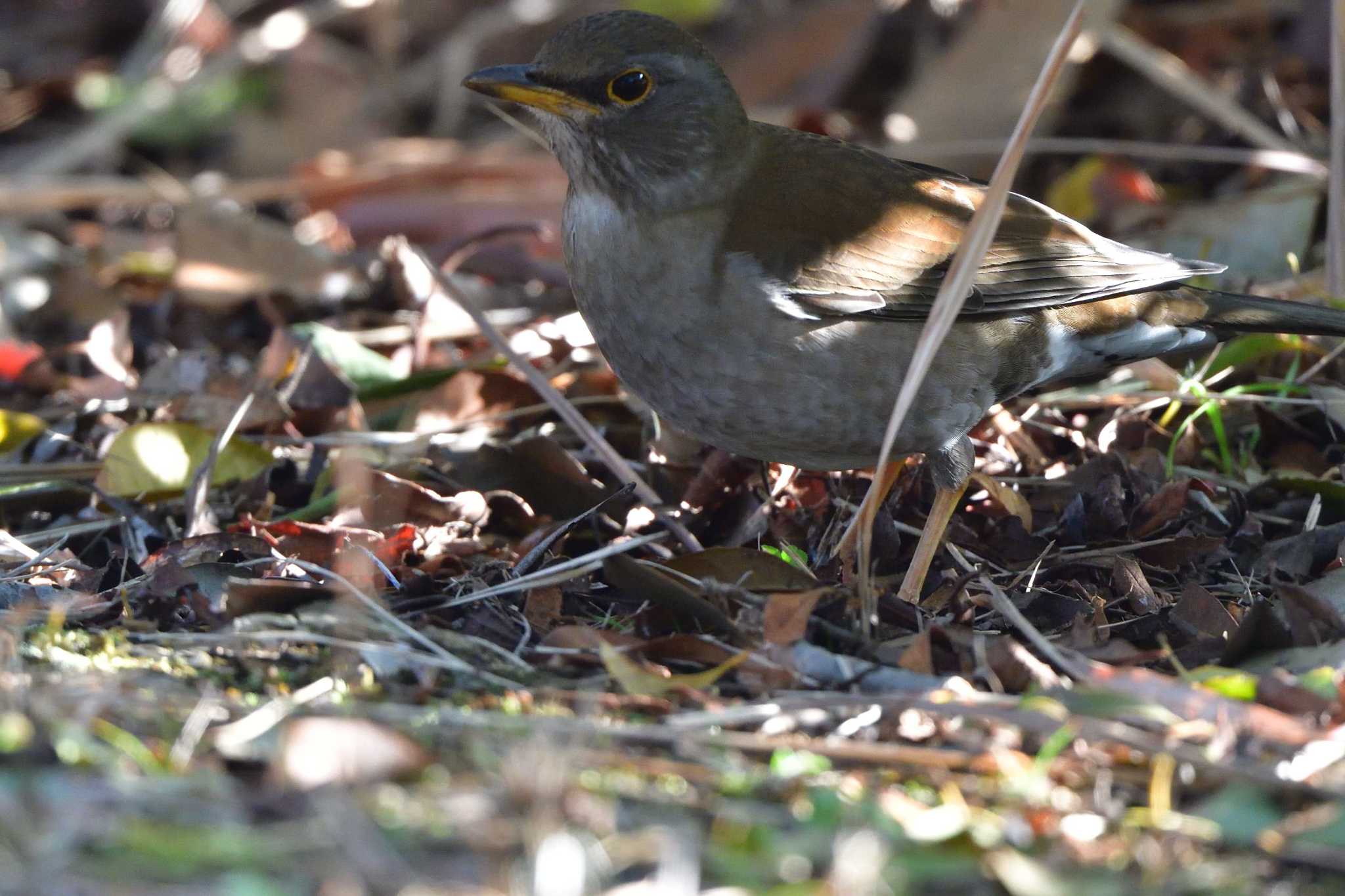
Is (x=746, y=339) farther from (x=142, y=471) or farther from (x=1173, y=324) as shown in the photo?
(x=142, y=471)

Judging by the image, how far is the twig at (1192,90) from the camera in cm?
667

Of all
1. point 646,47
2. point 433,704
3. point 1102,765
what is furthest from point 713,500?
point 1102,765

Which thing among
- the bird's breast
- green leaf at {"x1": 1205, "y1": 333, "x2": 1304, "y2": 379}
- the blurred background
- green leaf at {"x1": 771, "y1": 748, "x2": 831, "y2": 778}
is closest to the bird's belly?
the bird's breast

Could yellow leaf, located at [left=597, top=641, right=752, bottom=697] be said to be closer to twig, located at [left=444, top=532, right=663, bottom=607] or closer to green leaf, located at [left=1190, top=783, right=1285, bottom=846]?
twig, located at [left=444, top=532, right=663, bottom=607]

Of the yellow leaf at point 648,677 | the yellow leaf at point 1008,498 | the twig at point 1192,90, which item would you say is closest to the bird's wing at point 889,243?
the yellow leaf at point 1008,498

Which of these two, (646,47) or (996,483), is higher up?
(646,47)

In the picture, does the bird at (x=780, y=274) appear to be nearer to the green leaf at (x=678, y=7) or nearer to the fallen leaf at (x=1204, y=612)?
the fallen leaf at (x=1204, y=612)

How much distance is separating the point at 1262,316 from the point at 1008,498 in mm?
1052

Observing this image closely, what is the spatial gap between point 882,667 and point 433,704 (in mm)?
1054

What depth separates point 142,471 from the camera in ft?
15.8

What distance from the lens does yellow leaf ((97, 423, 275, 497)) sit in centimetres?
481

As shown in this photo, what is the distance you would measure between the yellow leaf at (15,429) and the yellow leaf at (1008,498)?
3.35m

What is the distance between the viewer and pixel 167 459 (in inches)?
192

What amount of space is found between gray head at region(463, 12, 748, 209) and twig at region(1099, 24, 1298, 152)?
3150 mm
